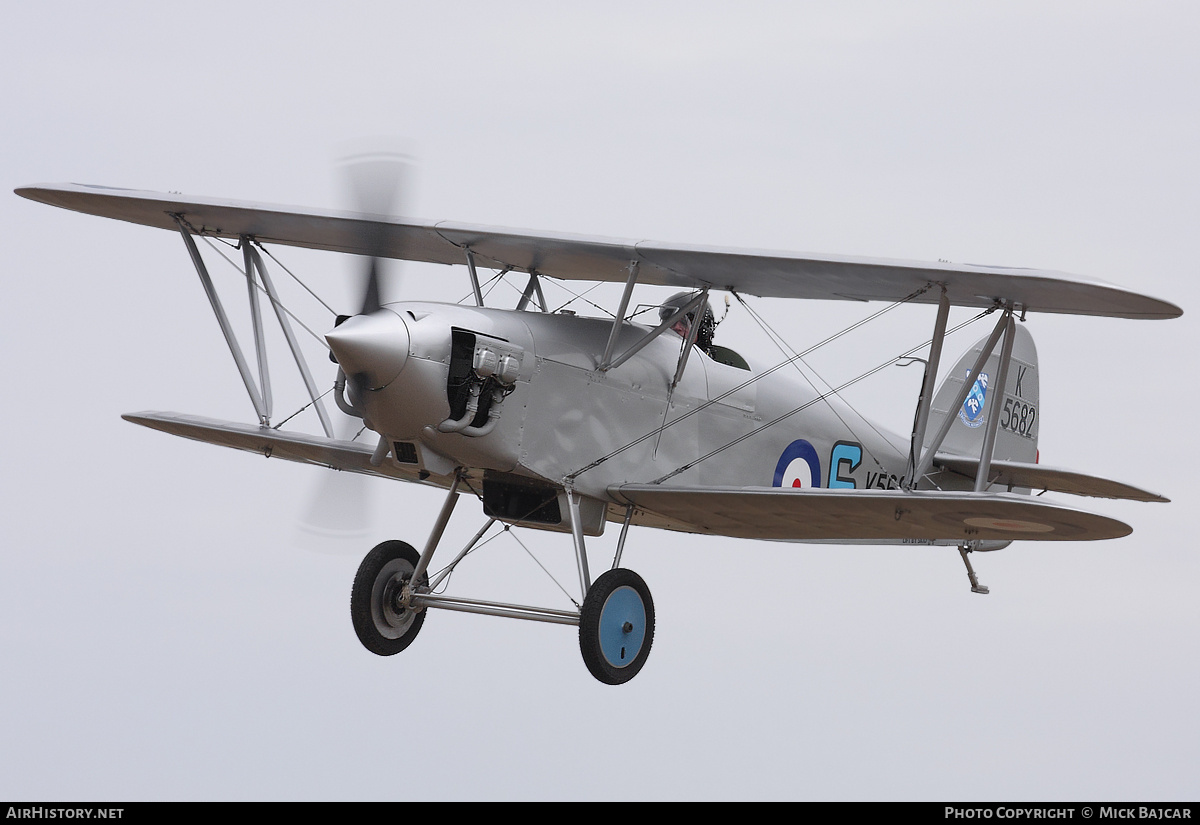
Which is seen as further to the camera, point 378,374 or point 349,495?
point 349,495

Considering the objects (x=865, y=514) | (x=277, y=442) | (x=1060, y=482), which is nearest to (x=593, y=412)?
(x=865, y=514)

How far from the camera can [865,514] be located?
9844 mm

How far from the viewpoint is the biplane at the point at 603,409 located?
933cm

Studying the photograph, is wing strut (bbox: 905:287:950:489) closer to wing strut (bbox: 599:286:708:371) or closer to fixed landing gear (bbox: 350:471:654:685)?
wing strut (bbox: 599:286:708:371)

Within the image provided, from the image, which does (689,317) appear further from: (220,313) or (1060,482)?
(220,313)

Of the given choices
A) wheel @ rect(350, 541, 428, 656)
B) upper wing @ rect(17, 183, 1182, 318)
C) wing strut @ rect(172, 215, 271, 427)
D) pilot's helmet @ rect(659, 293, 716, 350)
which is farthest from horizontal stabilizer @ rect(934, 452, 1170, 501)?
wing strut @ rect(172, 215, 271, 427)

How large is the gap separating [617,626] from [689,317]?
2511 mm

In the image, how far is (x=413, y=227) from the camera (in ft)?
34.7

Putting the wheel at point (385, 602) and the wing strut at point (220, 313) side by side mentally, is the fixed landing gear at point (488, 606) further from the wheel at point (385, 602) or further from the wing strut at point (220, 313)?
the wing strut at point (220, 313)

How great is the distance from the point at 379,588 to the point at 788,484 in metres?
3.24

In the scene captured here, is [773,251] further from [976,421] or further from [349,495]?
[976,421]

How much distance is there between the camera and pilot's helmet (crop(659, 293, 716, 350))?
10.8 m

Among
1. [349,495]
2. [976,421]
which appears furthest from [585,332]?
[976,421]

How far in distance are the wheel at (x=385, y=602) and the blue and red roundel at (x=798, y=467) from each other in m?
2.85
